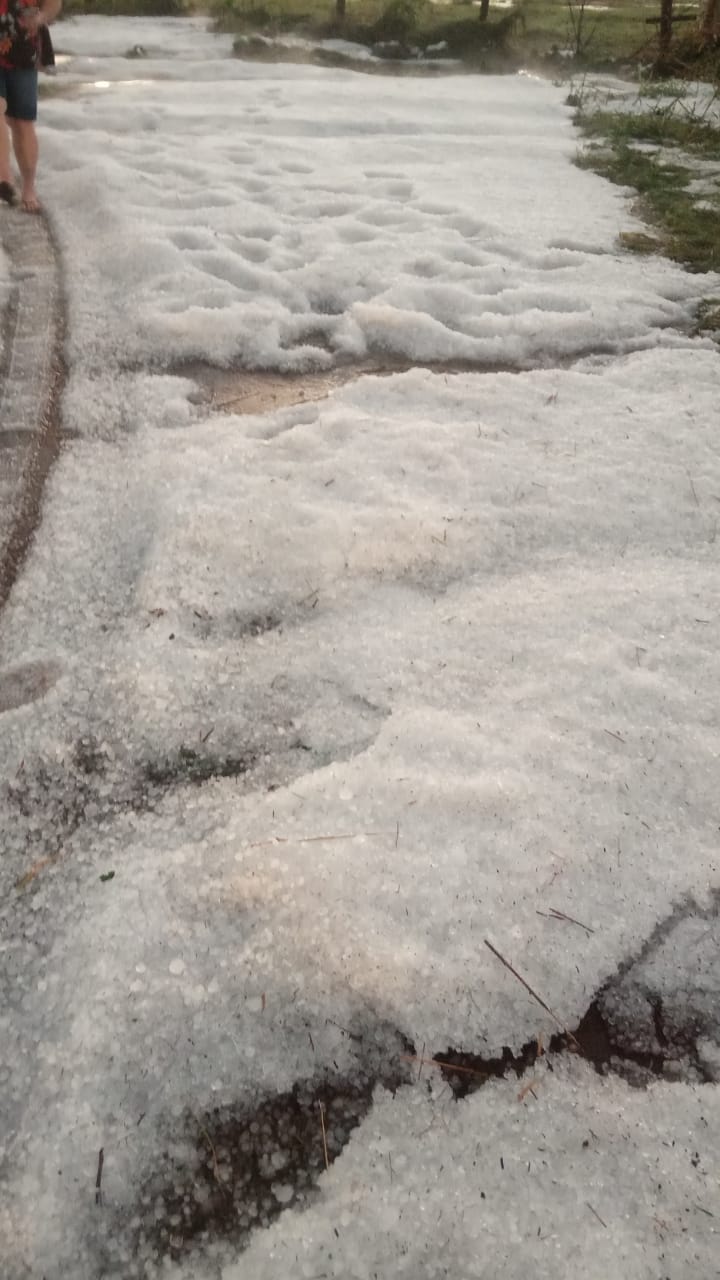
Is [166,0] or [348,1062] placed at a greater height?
[166,0]

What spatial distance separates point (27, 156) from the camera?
13.8ft

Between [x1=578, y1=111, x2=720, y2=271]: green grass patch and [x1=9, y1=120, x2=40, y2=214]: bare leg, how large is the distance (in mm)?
3294

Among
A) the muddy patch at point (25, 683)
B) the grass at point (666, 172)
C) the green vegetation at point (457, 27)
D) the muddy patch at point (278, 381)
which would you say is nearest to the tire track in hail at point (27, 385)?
the muddy patch at point (25, 683)

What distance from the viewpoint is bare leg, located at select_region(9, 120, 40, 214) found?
413 cm

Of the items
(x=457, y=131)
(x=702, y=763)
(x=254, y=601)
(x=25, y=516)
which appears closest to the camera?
(x=702, y=763)

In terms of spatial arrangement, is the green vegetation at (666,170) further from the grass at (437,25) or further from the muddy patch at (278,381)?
the grass at (437,25)

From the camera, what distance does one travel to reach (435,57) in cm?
1005

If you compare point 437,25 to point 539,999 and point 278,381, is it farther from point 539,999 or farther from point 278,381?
point 539,999

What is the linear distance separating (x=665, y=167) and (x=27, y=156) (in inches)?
171

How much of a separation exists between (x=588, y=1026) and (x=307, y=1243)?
1.89 feet

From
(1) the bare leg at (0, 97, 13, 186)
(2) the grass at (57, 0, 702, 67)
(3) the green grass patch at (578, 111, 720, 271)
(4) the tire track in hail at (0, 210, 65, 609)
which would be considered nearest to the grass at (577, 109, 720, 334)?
(3) the green grass patch at (578, 111, 720, 271)

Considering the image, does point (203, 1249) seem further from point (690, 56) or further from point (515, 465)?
point (690, 56)

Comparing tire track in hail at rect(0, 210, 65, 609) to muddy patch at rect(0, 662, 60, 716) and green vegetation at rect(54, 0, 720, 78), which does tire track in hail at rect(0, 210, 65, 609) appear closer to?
muddy patch at rect(0, 662, 60, 716)

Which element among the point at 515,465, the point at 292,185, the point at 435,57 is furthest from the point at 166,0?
the point at 515,465
